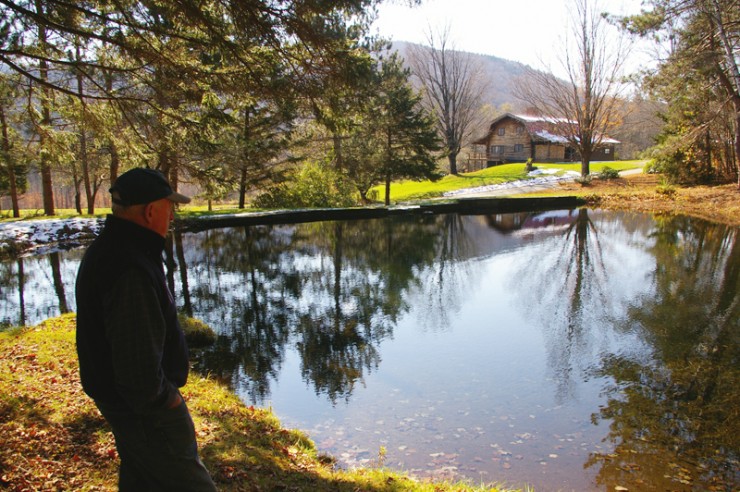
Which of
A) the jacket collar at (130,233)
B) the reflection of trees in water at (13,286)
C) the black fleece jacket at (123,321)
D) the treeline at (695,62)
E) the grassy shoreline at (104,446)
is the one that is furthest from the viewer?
the treeline at (695,62)

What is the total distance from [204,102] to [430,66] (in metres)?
35.9

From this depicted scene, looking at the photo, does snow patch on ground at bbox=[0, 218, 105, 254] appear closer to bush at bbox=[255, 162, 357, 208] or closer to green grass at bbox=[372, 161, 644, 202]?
bush at bbox=[255, 162, 357, 208]

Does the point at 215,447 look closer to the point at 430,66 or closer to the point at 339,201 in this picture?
the point at 339,201

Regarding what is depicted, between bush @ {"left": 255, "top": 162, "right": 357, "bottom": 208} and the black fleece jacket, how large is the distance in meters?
22.8

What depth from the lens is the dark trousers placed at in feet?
6.64

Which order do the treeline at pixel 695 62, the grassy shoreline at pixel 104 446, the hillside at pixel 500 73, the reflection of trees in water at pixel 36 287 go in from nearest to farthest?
the grassy shoreline at pixel 104 446 < the reflection of trees in water at pixel 36 287 < the treeline at pixel 695 62 < the hillside at pixel 500 73

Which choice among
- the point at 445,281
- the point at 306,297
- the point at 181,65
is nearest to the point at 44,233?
the point at 306,297

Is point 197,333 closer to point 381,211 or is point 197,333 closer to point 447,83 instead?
point 381,211

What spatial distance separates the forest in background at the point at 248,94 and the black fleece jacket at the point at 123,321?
5072 millimetres

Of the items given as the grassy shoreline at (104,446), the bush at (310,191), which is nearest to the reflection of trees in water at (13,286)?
the grassy shoreline at (104,446)

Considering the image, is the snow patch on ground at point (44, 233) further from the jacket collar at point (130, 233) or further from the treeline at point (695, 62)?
the treeline at point (695, 62)

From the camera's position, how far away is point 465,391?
584 cm

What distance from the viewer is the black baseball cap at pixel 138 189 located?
205 cm

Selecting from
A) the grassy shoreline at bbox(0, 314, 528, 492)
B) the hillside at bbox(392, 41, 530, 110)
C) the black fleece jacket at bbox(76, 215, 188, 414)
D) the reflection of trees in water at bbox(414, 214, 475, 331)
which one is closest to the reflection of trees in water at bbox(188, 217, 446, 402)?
the reflection of trees in water at bbox(414, 214, 475, 331)
